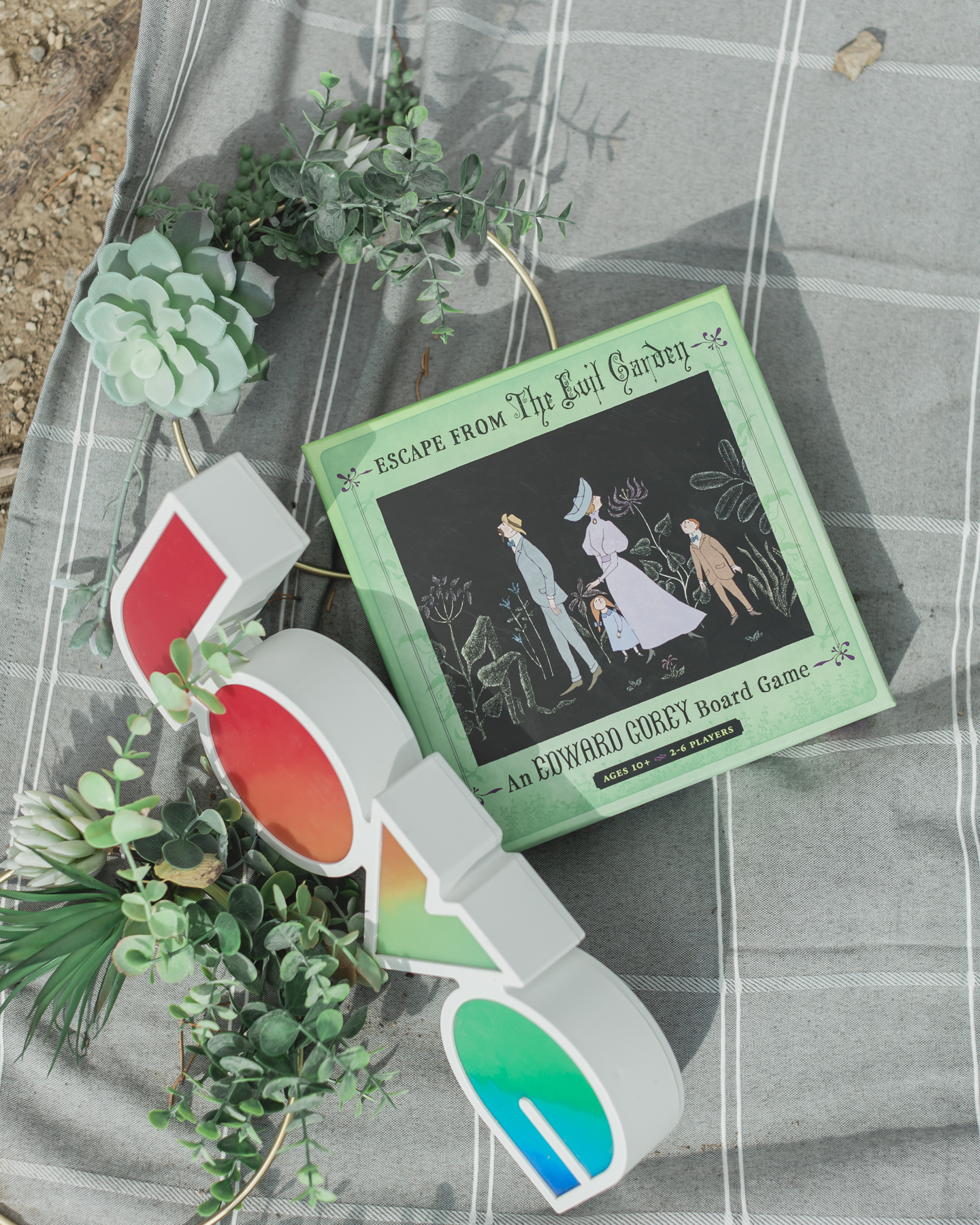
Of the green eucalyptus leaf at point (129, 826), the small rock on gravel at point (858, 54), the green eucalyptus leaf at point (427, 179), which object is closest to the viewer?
the green eucalyptus leaf at point (129, 826)

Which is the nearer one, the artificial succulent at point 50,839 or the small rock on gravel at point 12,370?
the artificial succulent at point 50,839

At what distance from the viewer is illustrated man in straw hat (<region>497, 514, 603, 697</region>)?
0.76 meters

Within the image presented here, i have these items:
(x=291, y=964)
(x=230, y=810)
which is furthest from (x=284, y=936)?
(x=230, y=810)

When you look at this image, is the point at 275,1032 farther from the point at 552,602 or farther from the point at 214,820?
the point at 552,602

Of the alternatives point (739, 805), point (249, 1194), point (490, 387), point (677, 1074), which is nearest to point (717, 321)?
point (490, 387)

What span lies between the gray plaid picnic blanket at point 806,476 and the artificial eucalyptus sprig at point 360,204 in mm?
54

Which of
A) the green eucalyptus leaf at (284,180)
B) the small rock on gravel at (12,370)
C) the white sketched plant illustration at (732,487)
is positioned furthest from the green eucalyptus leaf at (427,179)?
the small rock on gravel at (12,370)

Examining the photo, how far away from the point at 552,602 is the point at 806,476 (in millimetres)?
302

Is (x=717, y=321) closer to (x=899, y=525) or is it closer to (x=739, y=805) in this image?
(x=899, y=525)

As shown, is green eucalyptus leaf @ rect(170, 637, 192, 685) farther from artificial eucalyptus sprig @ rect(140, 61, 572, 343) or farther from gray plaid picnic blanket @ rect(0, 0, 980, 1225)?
artificial eucalyptus sprig @ rect(140, 61, 572, 343)

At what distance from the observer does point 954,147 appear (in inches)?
33.2

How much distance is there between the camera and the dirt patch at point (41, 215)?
0.97m

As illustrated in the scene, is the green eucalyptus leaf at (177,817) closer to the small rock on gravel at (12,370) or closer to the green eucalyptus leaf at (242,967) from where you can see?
the green eucalyptus leaf at (242,967)

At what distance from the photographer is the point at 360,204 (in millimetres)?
712
